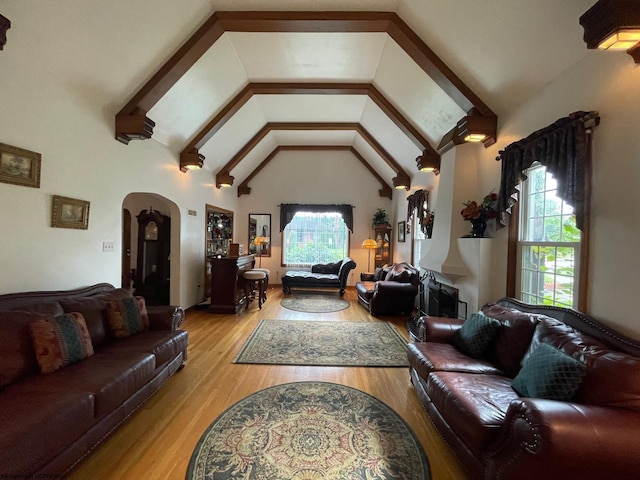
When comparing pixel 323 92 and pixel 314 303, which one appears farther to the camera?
pixel 314 303

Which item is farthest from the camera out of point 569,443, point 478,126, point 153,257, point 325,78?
point 153,257

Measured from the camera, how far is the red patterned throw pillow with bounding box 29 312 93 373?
6.07ft

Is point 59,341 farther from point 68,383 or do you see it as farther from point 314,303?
point 314,303

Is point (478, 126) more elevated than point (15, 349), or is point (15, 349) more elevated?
point (478, 126)

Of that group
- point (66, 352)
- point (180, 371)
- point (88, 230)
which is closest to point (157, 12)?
point (88, 230)

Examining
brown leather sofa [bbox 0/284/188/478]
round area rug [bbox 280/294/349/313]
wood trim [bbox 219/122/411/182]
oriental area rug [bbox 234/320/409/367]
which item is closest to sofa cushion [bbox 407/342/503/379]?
oriental area rug [bbox 234/320/409/367]

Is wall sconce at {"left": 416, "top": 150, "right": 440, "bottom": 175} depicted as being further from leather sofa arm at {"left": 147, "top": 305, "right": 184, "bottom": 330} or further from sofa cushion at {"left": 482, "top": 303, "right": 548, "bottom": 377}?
leather sofa arm at {"left": 147, "top": 305, "right": 184, "bottom": 330}

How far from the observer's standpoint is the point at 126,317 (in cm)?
260

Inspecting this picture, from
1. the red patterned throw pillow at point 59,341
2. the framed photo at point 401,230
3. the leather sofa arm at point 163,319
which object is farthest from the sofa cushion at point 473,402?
the framed photo at point 401,230

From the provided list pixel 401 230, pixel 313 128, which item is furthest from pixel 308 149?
pixel 401 230

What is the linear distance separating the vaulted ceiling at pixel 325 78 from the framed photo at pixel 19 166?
1.07 metres

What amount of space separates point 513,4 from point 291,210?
235 inches

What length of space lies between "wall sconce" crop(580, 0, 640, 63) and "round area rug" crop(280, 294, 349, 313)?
15.6ft

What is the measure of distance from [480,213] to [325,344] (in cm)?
252
